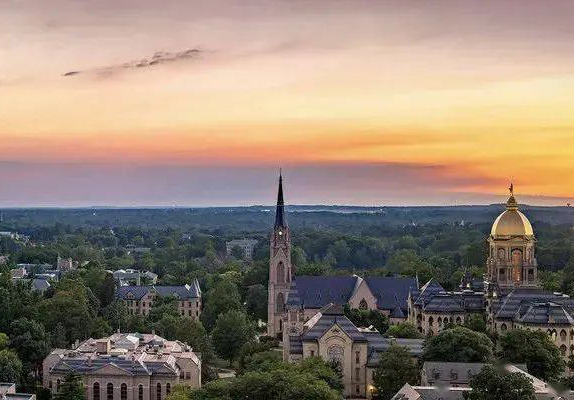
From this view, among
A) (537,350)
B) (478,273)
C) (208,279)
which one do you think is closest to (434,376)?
(537,350)

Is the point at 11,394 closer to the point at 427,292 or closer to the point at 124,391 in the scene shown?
the point at 124,391

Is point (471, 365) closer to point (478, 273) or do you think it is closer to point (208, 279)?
point (478, 273)

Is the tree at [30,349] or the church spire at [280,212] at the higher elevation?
the church spire at [280,212]

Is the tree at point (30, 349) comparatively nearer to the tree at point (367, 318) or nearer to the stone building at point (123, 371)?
the stone building at point (123, 371)

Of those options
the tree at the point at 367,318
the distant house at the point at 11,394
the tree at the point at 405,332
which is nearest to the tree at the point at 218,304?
the tree at the point at 367,318

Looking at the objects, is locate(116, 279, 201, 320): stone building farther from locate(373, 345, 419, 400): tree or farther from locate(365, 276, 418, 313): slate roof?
locate(373, 345, 419, 400): tree
